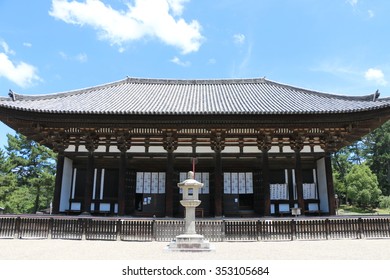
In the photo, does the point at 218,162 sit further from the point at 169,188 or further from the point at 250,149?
the point at 169,188

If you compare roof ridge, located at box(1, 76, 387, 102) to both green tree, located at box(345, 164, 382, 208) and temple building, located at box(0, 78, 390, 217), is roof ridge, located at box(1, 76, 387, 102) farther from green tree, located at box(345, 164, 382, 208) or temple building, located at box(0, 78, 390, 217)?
green tree, located at box(345, 164, 382, 208)

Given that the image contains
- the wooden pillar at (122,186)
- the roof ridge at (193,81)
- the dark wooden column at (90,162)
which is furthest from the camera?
the roof ridge at (193,81)

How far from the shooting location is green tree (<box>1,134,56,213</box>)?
35938 millimetres

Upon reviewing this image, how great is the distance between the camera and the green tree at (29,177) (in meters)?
35.9

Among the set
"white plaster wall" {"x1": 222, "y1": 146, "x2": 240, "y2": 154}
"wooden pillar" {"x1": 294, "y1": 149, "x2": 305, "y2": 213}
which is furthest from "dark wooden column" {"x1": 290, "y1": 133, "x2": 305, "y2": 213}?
"white plaster wall" {"x1": 222, "y1": 146, "x2": 240, "y2": 154}

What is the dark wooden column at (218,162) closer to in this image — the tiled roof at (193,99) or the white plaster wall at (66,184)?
the tiled roof at (193,99)

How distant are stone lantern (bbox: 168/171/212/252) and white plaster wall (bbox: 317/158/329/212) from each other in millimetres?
8493

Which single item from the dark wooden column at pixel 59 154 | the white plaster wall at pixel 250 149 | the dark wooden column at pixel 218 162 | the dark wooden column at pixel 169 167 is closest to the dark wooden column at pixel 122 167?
the dark wooden column at pixel 169 167

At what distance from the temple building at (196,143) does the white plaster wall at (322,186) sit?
5 cm

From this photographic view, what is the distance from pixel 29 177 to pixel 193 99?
115 ft

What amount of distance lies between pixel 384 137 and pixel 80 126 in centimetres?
5865

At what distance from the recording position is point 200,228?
37.4ft

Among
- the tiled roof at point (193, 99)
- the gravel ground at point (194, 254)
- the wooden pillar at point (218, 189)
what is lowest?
the gravel ground at point (194, 254)

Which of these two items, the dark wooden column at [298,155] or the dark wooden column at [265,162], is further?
the dark wooden column at [298,155]
